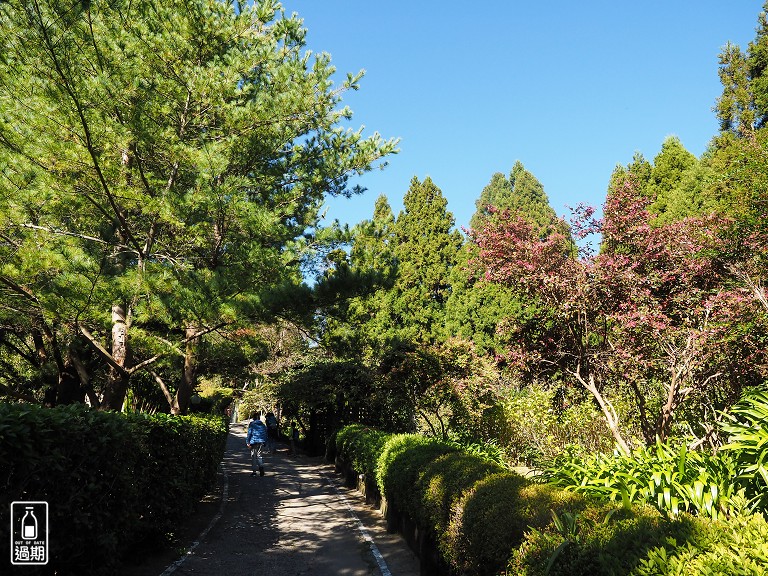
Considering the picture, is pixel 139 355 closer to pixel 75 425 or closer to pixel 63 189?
pixel 63 189

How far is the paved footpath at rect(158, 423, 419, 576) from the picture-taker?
636cm

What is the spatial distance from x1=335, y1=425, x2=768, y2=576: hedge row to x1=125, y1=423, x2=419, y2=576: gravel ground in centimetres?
96

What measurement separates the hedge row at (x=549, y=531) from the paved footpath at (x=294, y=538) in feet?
3.25

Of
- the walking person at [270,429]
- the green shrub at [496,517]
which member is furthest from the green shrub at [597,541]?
the walking person at [270,429]

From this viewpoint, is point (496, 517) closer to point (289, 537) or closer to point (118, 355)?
point (289, 537)

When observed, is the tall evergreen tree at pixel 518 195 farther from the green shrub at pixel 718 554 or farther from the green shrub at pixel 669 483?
the green shrub at pixel 718 554

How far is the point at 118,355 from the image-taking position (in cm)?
903

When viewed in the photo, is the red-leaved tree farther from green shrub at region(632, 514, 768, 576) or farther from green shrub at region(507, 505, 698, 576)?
green shrub at region(632, 514, 768, 576)

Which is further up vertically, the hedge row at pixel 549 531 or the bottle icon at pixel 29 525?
the bottle icon at pixel 29 525

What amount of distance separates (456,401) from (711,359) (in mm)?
6304

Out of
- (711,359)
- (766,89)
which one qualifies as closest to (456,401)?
(711,359)

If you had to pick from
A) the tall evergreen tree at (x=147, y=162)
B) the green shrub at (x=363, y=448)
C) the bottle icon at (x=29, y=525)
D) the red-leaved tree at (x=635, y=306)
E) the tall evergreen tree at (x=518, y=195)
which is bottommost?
the green shrub at (x=363, y=448)

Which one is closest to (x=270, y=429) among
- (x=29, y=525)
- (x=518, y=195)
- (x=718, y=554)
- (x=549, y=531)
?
(x=29, y=525)

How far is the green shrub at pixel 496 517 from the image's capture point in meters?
3.69
